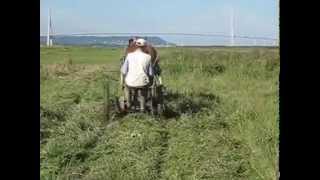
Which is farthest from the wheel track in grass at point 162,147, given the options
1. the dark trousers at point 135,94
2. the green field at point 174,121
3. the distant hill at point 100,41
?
the distant hill at point 100,41

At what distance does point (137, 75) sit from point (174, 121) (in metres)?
0.31

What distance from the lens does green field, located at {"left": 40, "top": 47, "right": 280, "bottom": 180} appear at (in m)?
2.08

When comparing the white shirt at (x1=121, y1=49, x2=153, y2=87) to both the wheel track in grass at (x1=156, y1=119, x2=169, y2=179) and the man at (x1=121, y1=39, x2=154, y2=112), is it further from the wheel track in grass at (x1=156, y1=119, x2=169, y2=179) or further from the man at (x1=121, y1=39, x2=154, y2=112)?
the wheel track in grass at (x1=156, y1=119, x2=169, y2=179)

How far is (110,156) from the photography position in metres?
2.23

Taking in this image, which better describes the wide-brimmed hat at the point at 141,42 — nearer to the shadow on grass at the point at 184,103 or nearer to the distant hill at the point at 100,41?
the distant hill at the point at 100,41

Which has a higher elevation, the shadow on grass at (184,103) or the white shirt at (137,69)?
the white shirt at (137,69)

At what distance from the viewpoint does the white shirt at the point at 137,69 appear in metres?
2.23

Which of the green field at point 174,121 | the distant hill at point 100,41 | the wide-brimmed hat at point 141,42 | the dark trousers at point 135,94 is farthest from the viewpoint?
the dark trousers at point 135,94

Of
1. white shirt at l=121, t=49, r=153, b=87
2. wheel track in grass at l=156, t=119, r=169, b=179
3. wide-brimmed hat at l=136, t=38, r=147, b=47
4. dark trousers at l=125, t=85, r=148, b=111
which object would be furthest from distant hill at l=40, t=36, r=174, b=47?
wheel track in grass at l=156, t=119, r=169, b=179

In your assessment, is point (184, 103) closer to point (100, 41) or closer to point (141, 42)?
point (141, 42)

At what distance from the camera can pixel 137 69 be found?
7.52 feet

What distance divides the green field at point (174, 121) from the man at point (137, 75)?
55 millimetres

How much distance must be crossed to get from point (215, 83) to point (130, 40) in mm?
790
